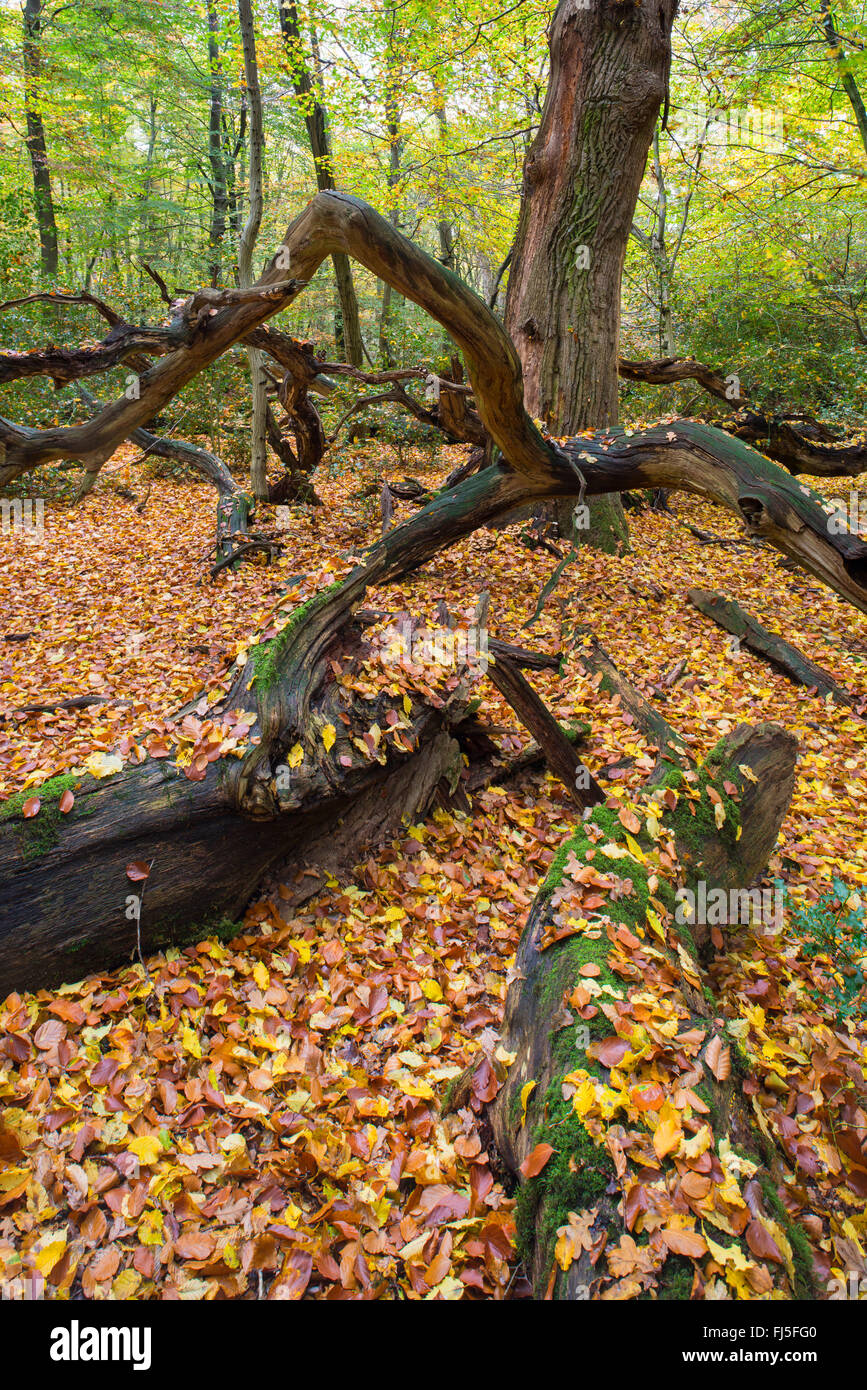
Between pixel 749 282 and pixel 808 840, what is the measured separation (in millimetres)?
11367

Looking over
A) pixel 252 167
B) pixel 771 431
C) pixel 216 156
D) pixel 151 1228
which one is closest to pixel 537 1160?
pixel 151 1228

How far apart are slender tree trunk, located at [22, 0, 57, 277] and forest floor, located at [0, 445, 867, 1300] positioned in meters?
13.3

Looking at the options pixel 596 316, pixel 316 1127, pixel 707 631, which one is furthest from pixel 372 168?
pixel 316 1127

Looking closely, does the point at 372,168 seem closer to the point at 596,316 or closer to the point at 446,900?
the point at 596,316

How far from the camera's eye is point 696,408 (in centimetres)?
1165

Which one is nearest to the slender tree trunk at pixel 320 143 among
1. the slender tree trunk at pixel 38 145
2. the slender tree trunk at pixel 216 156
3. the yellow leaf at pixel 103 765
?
the slender tree trunk at pixel 216 156

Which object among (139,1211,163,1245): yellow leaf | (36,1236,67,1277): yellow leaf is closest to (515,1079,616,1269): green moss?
(139,1211,163,1245): yellow leaf

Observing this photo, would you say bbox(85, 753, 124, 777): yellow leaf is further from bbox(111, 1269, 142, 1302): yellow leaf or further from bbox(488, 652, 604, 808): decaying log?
bbox(488, 652, 604, 808): decaying log

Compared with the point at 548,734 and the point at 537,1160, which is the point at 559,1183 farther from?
the point at 548,734

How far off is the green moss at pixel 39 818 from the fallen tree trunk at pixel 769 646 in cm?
540

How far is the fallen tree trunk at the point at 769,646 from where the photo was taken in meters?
5.52

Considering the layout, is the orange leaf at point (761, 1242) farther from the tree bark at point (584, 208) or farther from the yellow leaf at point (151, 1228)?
the tree bark at point (584, 208)

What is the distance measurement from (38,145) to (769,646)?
A: 17505mm

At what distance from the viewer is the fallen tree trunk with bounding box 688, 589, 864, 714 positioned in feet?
18.1
